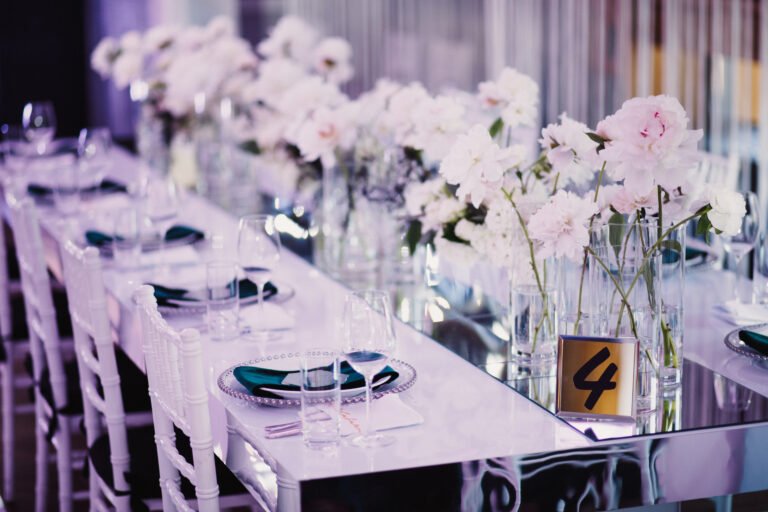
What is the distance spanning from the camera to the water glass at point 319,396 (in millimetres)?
1747

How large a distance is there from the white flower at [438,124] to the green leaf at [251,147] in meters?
1.46

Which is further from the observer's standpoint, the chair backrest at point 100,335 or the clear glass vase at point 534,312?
the chair backrest at point 100,335

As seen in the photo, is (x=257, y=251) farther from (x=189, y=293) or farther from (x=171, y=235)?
(x=171, y=235)

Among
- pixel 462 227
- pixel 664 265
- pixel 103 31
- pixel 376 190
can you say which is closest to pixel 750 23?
pixel 376 190

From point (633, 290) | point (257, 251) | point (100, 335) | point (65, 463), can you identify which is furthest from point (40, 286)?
point (633, 290)

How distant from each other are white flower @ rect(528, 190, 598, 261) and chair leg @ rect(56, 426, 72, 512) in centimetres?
179

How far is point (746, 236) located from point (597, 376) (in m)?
0.87

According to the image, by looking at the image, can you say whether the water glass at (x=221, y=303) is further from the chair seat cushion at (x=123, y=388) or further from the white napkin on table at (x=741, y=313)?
the white napkin on table at (x=741, y=313)

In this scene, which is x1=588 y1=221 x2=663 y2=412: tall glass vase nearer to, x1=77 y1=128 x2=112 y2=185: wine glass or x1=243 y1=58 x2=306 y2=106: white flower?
x1=243 y1=58 x2=306 y2=106: white flower

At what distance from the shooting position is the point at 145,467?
2.60m

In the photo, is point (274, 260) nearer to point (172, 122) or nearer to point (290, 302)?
point (290, 302)

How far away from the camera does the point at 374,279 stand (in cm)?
291

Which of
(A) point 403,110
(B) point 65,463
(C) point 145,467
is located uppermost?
(A) point 403,110

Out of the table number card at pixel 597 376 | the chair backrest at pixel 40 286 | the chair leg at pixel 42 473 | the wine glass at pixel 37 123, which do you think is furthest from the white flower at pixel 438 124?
the wine glass at pixel 37 123
